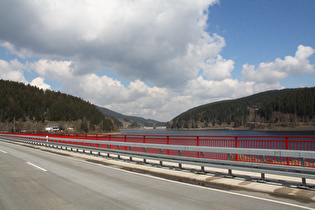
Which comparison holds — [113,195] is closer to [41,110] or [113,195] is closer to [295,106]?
[41,110]

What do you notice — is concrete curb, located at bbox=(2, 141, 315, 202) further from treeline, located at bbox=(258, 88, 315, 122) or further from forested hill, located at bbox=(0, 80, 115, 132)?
treeline, located at bbox=(258, 88, 315, 122)

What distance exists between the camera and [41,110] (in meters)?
148

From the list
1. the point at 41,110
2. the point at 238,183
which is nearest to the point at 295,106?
the point at 41,110

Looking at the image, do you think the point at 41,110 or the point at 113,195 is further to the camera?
the point at 41,110

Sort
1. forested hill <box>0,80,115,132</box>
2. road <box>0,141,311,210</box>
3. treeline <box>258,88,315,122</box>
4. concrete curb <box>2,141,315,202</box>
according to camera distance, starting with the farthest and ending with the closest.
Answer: treeline <box>258,88,315,122</box>, forested hill <box>0,80,115,132</box>, concrete curb <box>2,141,315,202</box>, road <box>0,141,311,210</box>

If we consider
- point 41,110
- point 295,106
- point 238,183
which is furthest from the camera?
point 295,106

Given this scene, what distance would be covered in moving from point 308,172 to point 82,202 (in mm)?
6444

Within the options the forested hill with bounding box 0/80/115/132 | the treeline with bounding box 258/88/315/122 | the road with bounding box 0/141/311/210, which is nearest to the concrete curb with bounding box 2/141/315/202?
the road with bounding box 0/141/311/210

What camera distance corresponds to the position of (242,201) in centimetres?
589

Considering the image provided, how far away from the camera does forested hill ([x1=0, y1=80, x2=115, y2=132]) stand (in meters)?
125

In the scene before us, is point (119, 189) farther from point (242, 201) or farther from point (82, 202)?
point (242, 201)

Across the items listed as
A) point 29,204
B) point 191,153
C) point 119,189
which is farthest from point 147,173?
point 29,204

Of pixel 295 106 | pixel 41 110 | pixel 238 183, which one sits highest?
pixel 295 106

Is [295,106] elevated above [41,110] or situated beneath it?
elevated above
